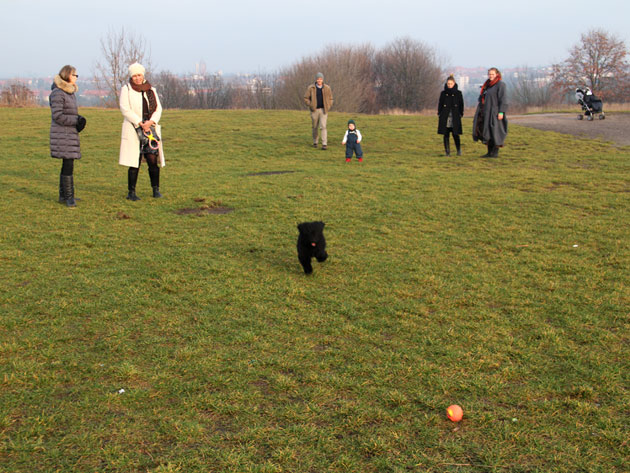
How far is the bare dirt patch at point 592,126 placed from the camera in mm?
17481

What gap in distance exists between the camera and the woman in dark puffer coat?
7.91 metres

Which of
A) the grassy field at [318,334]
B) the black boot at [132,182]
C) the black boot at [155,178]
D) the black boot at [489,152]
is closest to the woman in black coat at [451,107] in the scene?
the black boot at [489,152]

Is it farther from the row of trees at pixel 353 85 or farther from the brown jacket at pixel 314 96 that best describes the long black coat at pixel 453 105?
the row of trees at pixel 353 85

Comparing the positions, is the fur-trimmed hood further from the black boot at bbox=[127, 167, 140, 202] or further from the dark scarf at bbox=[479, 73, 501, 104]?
the dark scarf at bbox=[479, 73, 501, 104]

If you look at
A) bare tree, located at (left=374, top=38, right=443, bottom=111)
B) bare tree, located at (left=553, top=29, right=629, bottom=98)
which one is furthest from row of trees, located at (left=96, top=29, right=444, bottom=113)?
bare tree, located at (left=553, top=29, right=629, bottom=98)

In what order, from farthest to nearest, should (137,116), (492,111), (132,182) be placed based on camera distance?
(492,111)
(132,182)
(137,116)

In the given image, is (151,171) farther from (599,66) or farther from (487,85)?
(599,66)

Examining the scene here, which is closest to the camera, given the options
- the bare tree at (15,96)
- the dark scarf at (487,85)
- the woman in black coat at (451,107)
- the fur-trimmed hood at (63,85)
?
the fur-trimmed hood at (63,85)

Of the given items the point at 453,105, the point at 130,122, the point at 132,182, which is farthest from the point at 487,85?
the point at 132,182

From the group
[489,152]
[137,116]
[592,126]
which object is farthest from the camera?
[592,126]

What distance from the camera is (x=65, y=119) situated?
8.07 m

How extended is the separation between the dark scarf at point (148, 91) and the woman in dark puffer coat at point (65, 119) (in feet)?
2.89

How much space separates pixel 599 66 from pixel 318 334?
4991 cm

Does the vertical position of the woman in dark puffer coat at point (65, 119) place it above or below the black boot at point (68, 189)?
above
